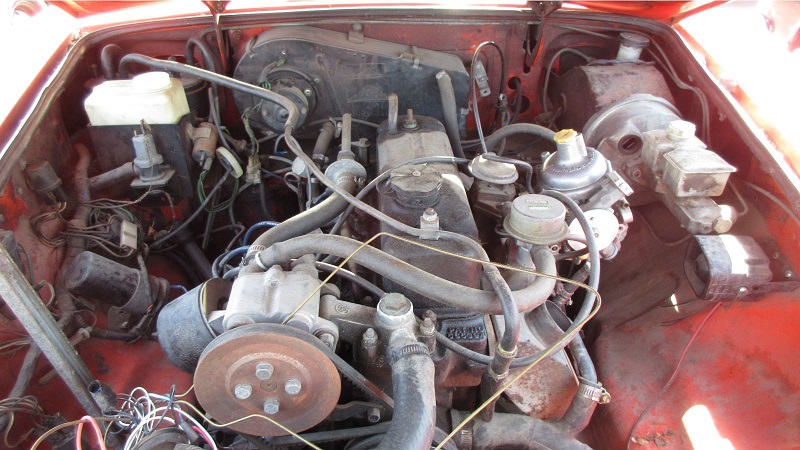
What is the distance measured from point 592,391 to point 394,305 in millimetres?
590

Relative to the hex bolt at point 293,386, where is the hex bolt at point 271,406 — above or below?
below

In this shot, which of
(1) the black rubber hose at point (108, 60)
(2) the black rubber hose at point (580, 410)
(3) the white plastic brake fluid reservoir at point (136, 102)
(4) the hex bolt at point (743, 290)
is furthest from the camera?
(1) the black rubber hose at point (108, 60)

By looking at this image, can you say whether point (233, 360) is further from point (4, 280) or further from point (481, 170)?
point (481, 170)

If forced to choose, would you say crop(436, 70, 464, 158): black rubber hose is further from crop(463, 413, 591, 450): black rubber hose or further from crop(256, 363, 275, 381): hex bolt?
crop(256, 363, 275, 381): hex bolt

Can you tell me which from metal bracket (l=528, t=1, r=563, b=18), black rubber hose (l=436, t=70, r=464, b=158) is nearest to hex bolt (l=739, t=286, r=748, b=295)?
black rubber hose (l=436, t=70, r=464, b=158)

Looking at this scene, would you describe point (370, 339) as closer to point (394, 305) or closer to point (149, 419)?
point (394, 305)

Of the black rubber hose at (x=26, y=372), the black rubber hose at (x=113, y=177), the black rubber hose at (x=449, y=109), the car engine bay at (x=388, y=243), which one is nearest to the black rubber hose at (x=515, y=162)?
the car engine bay at (x=388, y=243)

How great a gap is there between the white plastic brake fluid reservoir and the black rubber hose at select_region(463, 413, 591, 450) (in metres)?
1.31

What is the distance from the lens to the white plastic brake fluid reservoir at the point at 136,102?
1.67 metres

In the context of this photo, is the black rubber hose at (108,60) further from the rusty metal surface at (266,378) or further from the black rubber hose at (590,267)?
the black rubber hose at (590,267)

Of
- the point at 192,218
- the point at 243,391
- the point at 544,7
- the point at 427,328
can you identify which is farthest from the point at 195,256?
the point at 544,7

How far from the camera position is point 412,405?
949 mm

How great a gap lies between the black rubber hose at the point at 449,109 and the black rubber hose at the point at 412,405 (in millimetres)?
941

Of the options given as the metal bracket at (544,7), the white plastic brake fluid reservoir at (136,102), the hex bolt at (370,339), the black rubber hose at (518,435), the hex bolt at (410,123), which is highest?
the metal bracket at (544,7)
